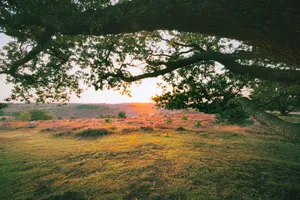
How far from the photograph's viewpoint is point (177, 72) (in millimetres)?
A: 8250

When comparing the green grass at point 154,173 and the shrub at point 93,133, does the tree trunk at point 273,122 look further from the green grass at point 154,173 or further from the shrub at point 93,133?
the shrub at point 93,133

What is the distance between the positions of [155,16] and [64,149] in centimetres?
1379

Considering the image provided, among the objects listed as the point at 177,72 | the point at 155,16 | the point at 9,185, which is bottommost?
the point at 9,185

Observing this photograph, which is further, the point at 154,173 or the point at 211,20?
the point at 154,173

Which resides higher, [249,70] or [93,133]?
[249,70]

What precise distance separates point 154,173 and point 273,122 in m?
5.94

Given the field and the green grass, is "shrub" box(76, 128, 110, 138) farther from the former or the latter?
the green grass

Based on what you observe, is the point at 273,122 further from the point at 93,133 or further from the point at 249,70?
the point at 93,133

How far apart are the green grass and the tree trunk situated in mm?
3660

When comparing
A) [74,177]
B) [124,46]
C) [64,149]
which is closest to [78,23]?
[124,46]

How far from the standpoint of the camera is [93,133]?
19547 mm

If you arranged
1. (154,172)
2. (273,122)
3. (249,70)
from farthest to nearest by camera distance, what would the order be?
(154,172)
(249,70)
(273,122)

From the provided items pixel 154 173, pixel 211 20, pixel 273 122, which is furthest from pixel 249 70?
pixel 154 173

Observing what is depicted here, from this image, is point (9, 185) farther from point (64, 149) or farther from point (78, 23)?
point (78, 23)
